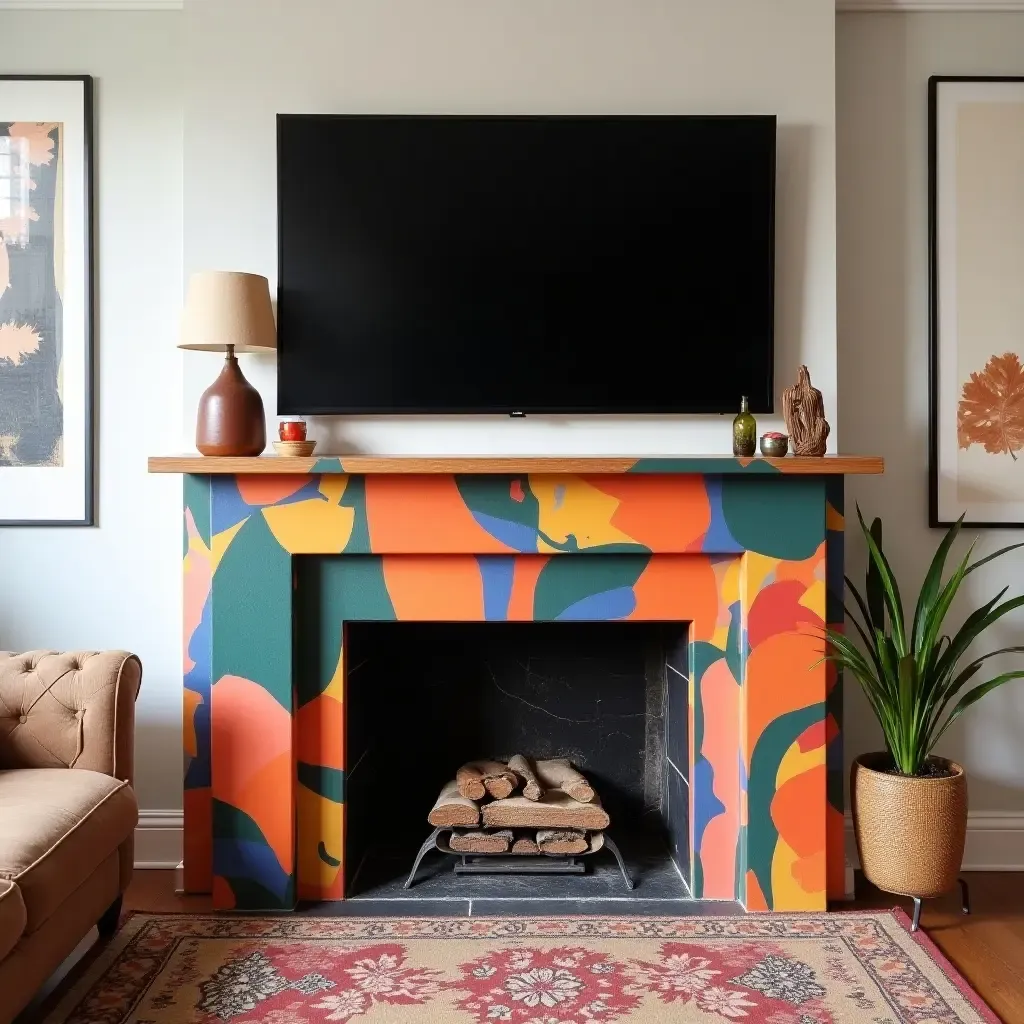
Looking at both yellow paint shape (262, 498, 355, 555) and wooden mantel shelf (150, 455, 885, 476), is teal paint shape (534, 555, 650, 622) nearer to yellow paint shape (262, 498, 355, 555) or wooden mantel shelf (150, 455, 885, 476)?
wooden mantel shelf (150, 455, 885, 476)

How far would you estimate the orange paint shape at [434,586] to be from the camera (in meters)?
2.50

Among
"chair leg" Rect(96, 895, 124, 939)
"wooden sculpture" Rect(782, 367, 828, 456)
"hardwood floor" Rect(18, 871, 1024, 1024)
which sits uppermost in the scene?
"wooden sculpture" Rect(782, 367, 828, 456)

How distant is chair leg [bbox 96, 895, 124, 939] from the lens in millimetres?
2309

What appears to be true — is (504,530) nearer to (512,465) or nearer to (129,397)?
(512,465)

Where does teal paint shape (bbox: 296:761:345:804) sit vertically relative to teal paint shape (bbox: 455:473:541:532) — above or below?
below

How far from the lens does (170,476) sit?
286cm

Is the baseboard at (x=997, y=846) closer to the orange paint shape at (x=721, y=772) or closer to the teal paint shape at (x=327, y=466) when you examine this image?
the orange paint shape at (x=721, y=772)

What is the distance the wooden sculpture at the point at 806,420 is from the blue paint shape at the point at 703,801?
85 cm

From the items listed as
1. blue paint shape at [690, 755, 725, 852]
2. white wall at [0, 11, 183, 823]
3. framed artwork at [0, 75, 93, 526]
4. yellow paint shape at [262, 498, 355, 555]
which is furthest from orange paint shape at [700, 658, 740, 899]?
framed artwork at [0, 75, 93, 526]

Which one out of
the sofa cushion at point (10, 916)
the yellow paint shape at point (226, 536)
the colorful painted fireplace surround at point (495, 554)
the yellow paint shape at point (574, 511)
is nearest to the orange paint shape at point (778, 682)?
the colorful painted fireplace surround at point (495, 554)

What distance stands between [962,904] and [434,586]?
1618mm

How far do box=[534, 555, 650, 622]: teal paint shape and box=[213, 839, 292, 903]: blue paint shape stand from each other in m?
0.90

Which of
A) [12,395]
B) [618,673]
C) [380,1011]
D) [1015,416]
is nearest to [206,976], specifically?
[380,1011]

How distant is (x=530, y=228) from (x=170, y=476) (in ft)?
4.17
